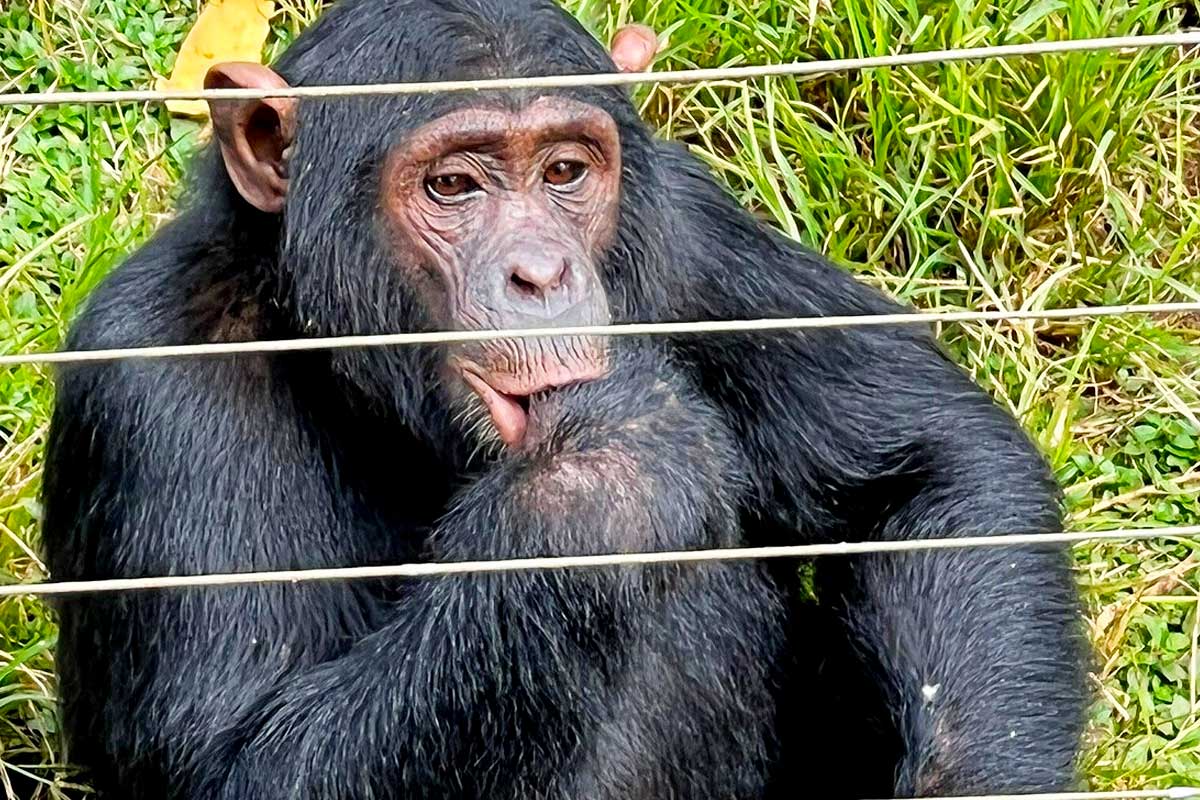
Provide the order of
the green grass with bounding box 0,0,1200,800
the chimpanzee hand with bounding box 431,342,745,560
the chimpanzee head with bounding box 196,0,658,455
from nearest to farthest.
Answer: the chimpanzee hand with bounding box 431,342,745,560
the chimpanzee head with bounding box 196,0,658,455
the green grass with bounding box 0,0,1200,800

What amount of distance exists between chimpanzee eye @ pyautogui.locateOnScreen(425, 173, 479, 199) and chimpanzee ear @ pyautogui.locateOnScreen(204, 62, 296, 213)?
1.11ft

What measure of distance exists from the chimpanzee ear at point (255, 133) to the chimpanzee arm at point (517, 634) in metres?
0.85

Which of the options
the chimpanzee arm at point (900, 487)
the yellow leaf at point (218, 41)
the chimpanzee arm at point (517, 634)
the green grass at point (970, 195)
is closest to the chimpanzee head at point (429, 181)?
the chimpanzee arm at point (517, 634)

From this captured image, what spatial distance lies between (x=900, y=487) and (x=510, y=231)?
130 centimetres

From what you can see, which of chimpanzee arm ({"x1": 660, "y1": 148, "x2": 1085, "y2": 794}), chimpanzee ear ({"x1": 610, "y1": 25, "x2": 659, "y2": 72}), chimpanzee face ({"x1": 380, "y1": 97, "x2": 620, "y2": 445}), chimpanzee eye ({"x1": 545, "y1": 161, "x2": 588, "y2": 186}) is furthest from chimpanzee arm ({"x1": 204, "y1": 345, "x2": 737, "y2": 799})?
chimpanzee ear ({"x1": 610, "y1": 25, "x2": 659, "y2": 72})

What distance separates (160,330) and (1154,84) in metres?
3.43

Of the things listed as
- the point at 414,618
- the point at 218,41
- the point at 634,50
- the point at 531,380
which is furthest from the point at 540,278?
the point at 218,41

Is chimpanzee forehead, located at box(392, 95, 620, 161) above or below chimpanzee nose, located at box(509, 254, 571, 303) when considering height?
above

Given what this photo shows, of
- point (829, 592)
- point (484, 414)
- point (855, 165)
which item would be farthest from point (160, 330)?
point (855, 165)

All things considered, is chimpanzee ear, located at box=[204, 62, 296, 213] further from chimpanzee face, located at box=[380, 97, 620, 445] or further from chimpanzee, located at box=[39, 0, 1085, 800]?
chimpanzee face, located at box=[380, 97, 620, 445]

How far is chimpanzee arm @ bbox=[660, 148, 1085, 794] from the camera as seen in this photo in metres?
4.48

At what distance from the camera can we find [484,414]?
4.06 m

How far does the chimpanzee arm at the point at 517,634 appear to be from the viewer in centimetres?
393

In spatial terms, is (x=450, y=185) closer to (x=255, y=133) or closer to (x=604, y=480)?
(x=255, y=133)
